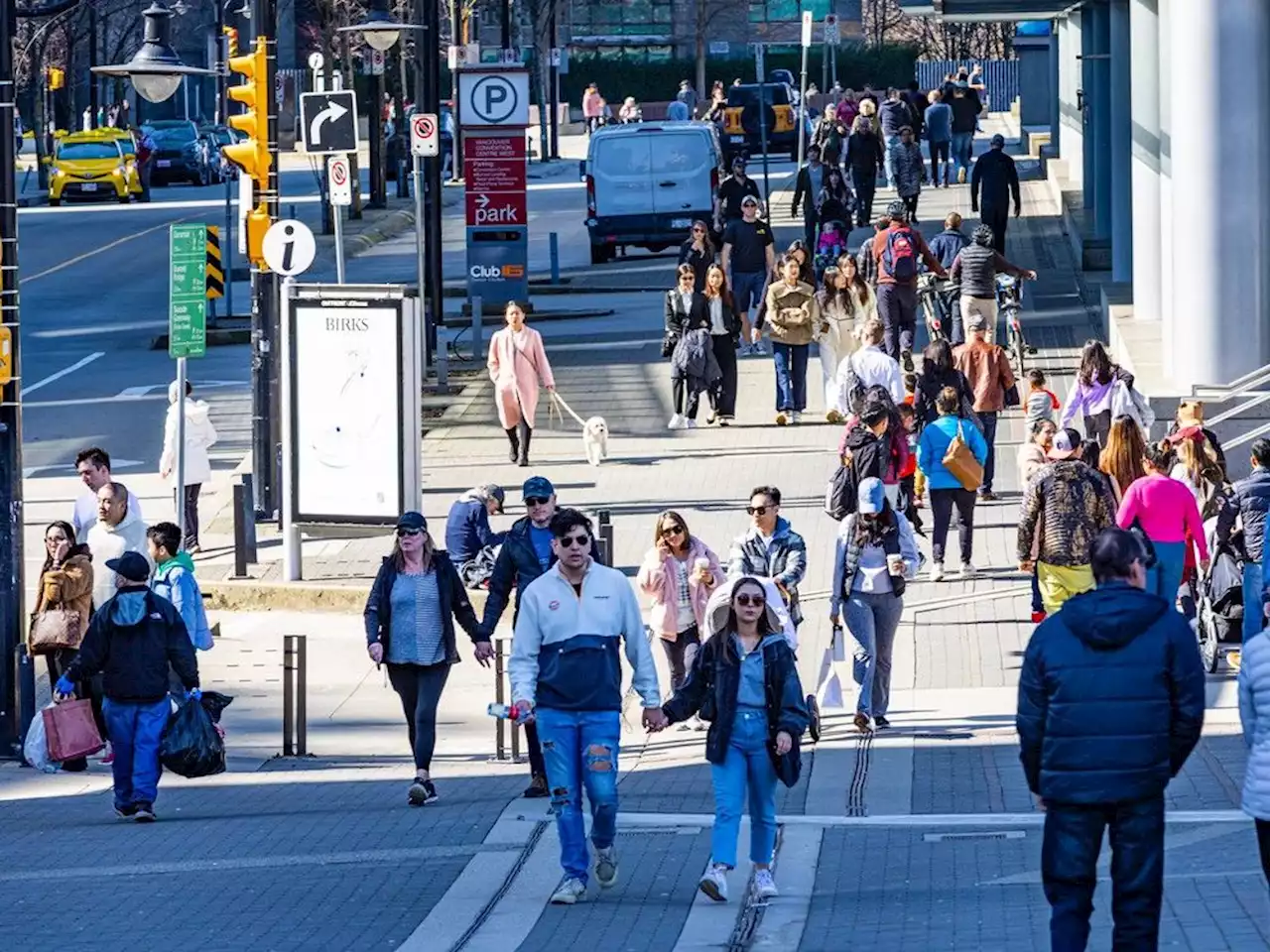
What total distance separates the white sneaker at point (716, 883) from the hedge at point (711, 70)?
82.6 metres

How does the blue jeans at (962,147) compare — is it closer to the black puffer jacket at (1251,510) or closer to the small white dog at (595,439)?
the small white dog at (595,439)

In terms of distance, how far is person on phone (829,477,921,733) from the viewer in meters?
14.5

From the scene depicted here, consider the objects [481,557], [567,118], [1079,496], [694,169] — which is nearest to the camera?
[1079,496]

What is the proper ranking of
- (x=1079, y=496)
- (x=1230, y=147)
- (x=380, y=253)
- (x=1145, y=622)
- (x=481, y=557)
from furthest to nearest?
(x=380, y=253) < (x=1230, y=147) < (x=481, y=557) < (x=1079, y=496) < (x=1145, y=622)

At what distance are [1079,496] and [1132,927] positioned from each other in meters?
6.11

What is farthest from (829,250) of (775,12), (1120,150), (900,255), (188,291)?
(775,12)

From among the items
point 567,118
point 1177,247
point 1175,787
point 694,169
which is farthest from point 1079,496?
point 567,118

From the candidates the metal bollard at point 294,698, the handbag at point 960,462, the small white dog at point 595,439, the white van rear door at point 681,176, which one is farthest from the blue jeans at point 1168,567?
the white van rear door at point 681,176

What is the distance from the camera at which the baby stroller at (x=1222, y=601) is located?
15352 millimetres

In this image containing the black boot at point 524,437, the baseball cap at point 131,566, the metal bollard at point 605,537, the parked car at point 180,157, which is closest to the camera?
Answer: the baseball cap at point 131,566

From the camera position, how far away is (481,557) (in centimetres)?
1725

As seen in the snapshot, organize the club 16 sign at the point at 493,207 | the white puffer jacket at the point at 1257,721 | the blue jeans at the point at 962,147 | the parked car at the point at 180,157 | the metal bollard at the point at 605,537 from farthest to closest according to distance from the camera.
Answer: the parked car at the point at 180,157
the blue jeans at the point at 962,147
the club 16 sign at the point at 493,207
the metal bollard at the point at 605,537
the white puffer jacket at the point at 1257,721

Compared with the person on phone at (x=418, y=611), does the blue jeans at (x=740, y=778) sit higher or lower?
lower

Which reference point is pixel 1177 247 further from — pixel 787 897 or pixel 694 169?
pixel 694 169
